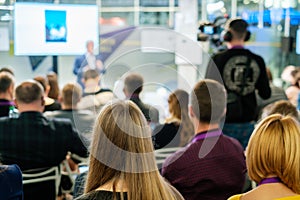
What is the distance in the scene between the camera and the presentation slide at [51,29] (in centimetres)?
520

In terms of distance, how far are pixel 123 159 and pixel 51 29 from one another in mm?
4125

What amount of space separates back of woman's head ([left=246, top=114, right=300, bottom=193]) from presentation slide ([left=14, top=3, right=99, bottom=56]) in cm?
401

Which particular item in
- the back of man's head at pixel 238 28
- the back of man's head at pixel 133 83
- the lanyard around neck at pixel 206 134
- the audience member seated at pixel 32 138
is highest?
the back of man's head at pixel 238 28

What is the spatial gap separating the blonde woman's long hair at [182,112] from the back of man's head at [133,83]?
0.41m

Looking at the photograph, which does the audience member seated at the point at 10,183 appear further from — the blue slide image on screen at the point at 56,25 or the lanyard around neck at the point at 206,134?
the blue slide image on screen at the point at 56,25

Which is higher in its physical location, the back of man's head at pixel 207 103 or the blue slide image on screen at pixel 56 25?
the blue slide image on screen at pixel 56 25

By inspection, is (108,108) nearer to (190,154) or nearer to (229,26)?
(190,154)

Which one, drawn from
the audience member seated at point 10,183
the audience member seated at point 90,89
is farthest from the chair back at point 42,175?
the audience member seated at point 10,183

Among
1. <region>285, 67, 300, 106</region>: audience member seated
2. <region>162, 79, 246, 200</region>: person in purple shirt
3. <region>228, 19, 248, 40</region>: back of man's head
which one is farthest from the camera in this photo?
<region>285, 67, 300, 106</region>: audience member seated

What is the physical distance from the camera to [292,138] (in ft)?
5.27

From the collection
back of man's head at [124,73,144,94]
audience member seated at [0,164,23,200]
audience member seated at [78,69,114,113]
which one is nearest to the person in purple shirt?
back of man's head at [124,73,144,94]

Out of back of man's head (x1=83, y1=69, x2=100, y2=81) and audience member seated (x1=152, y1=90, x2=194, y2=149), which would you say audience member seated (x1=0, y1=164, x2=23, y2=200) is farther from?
back of man's head (x1=83, y1=69, x2=100, y2=81)

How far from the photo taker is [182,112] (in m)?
3.14

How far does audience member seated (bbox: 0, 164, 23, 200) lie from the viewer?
1955 mm
